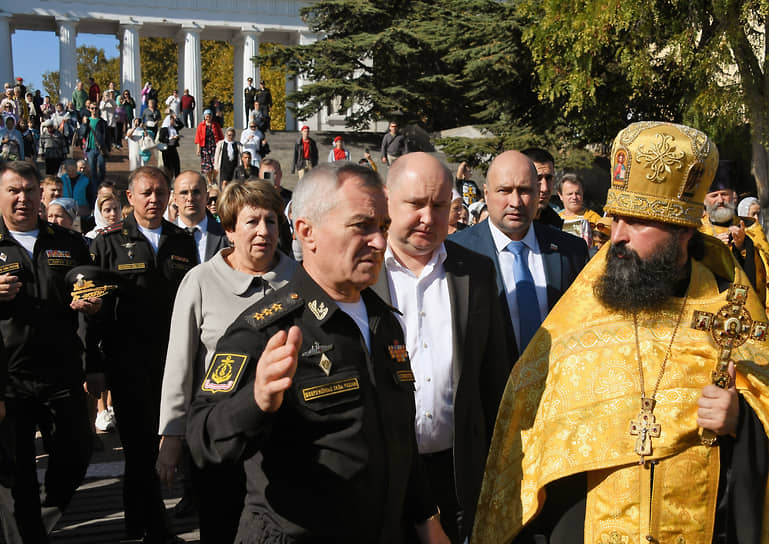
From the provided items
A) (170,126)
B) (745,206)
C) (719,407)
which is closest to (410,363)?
(719,407)

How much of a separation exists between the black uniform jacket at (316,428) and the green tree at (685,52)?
18.4m

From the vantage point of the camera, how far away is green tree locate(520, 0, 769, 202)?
20203 millimetres

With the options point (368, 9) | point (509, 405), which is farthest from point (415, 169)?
point (368, 9)

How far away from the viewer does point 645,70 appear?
21484 millimetres

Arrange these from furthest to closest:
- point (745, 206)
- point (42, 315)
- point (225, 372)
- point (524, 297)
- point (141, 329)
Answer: point (745, 206), point (141, 329), point (42, 315), point (524, 297), point (225, 372)

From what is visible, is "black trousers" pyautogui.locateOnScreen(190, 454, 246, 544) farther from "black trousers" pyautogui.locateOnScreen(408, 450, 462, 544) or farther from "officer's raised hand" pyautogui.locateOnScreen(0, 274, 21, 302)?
"officer's raised hand" pyautogui.locateOnScreen(0, 274, 21, 302)

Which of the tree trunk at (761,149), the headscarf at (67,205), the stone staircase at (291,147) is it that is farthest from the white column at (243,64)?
the headscarf at (67,205)

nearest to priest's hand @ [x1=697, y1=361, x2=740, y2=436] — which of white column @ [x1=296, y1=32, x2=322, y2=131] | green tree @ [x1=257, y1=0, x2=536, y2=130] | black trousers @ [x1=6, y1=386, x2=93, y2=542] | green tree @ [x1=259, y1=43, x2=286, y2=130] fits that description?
black trousers @ [x1=6, y1=386, x2=93, y2=542]

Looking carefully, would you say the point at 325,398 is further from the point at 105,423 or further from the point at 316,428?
the point at 105,423

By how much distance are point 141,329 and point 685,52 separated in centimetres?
1768

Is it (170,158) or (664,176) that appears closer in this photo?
(664,176)

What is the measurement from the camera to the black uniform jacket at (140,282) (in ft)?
19.8

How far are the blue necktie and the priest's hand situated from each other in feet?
5.09

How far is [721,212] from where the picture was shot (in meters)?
7.25
